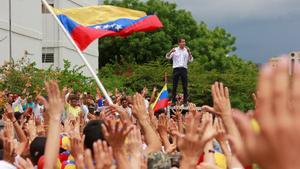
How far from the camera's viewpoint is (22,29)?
29.8 metres

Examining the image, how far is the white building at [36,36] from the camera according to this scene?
28.1 metres

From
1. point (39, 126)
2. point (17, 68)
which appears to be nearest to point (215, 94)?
point (39, 126)

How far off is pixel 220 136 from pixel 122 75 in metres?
35.1

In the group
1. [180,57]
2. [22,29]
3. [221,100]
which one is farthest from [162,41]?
[221,100]

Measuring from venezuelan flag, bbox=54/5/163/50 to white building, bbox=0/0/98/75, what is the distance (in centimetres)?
1503

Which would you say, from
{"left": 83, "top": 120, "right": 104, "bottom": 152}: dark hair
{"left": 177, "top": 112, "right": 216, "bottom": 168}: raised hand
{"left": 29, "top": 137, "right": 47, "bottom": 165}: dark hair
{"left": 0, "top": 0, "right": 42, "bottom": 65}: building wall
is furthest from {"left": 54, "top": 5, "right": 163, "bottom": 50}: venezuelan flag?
{"left": 0, "top": 0, "right": 42, "bottom": 65}: building wall

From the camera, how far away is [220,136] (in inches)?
151

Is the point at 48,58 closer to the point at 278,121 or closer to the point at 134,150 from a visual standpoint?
the point at 134,150

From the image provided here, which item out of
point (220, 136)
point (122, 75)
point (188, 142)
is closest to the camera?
Result: point (188, 142)

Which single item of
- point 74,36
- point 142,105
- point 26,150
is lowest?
point 26,150

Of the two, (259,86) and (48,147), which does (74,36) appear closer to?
(48,147)

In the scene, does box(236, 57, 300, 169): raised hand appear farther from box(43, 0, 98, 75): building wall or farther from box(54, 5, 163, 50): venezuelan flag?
box(43, 0, 98, 75): building wall

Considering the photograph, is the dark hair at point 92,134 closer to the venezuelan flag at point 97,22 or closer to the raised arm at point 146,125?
the raised arm at point 146,125

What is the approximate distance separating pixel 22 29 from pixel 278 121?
29.5 m
